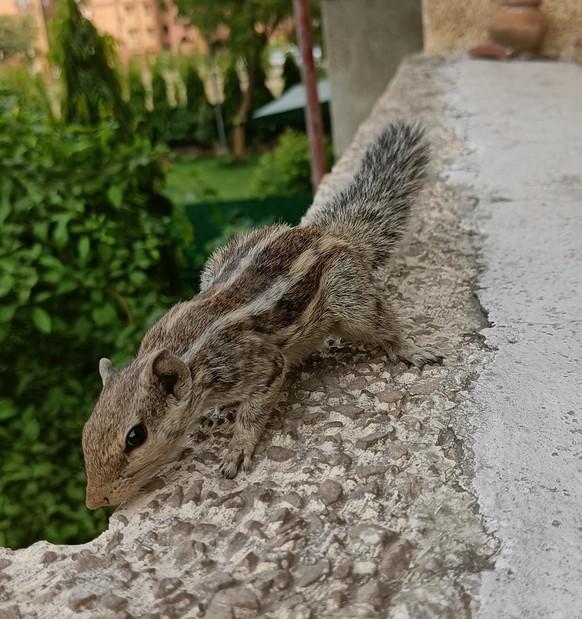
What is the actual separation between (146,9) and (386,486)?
9.83m

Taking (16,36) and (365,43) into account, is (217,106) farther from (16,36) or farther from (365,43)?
(16,36)

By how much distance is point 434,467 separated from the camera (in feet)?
3.81

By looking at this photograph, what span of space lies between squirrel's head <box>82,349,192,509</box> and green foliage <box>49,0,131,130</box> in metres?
2.78

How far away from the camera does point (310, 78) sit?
482 centimetres

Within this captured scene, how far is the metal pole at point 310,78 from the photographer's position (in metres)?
4.56

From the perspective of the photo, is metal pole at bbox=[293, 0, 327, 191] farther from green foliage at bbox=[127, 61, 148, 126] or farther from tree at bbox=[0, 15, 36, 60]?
green foliage at bbox=[127, 61, 148, 126]

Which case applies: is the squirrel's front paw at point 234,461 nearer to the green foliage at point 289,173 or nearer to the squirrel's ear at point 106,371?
the squirrel's ear at point 106,371

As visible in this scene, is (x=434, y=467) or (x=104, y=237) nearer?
(x=434, y=467)

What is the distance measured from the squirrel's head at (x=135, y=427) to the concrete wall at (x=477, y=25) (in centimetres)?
346

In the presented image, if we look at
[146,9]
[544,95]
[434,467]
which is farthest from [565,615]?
[146,9]

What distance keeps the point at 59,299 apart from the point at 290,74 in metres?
9.29

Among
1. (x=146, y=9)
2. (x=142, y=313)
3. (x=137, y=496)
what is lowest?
(x=142, y=313)

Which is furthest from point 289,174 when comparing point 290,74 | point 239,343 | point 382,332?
point 239,343

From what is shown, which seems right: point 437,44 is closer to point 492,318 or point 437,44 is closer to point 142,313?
point 142,313
